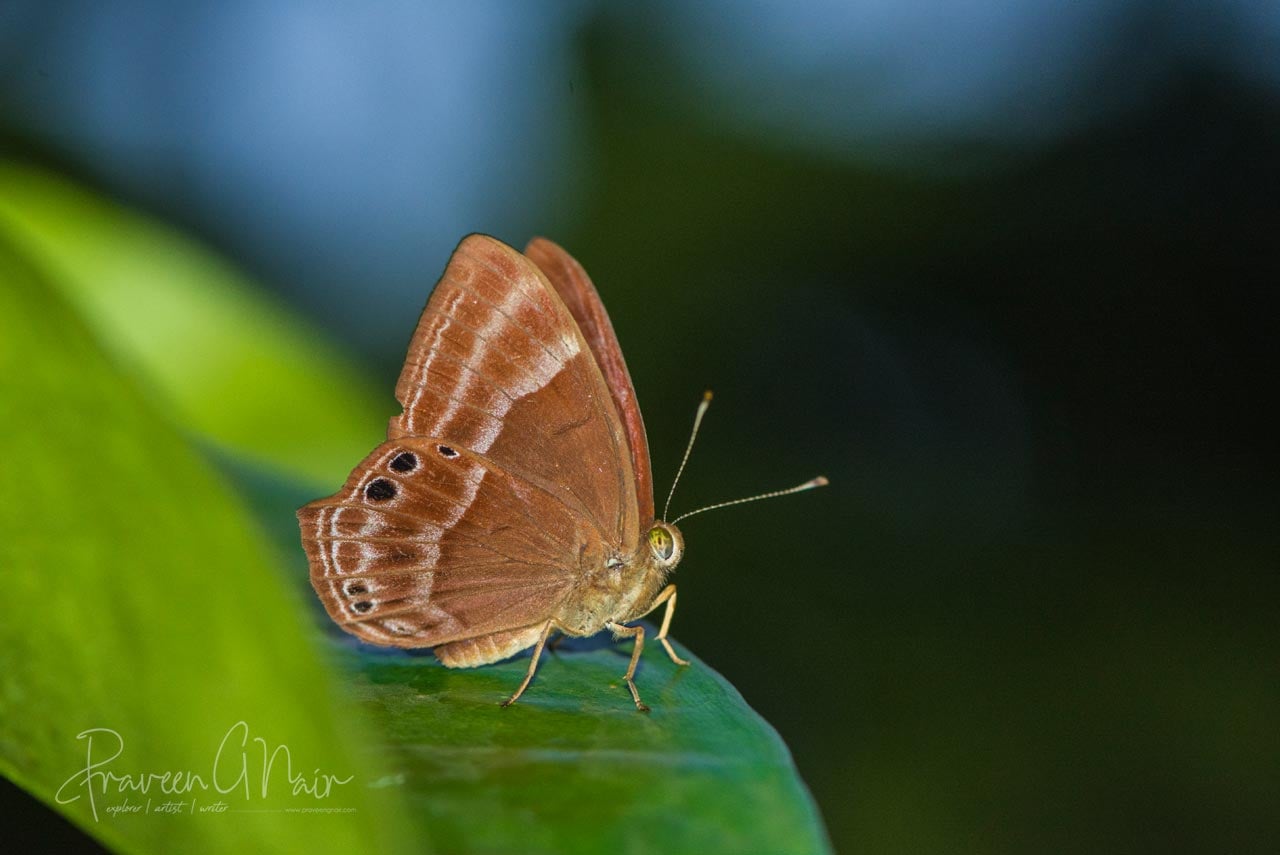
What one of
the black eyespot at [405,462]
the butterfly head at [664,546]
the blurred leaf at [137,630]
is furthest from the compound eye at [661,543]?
the blurred leaf at [137,630]

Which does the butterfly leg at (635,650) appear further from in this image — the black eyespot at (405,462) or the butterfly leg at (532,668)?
the black eyespot at (405,462)

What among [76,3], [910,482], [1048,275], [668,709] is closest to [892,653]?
[910,482]

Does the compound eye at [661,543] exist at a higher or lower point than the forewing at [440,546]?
higher

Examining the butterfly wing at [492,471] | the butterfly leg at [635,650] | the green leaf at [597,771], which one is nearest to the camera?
the green leaf at [597,771]

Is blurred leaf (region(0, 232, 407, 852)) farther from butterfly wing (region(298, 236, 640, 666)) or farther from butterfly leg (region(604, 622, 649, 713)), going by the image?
butterfly wing (region(298, 236, 640, 666))

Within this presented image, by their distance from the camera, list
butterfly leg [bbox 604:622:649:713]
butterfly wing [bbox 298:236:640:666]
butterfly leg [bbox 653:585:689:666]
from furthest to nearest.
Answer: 1. butterfly wing [bbox 298:236:640:666]
2. butterfly leg [bbox 653:585:689:666]
3. butterfly leg [bbox 604:622:649:713]

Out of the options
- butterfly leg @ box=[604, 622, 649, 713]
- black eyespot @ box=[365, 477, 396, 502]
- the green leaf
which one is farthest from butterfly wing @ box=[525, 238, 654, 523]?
the green leaf
